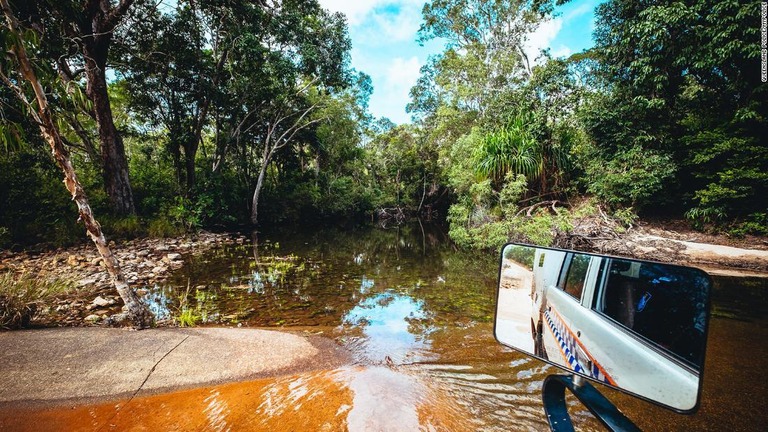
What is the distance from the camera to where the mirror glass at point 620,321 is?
764mm

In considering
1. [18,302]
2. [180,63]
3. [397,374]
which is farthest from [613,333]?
[180,63]

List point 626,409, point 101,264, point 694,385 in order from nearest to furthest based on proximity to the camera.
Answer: point 694,385, point 626,409, point 101,264

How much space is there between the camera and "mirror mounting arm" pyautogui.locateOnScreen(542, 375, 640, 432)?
756mm

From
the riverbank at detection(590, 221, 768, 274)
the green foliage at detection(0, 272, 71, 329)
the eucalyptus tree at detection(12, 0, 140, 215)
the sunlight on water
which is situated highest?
the eucalyptus tree at detection(12, 0, 140, 215)

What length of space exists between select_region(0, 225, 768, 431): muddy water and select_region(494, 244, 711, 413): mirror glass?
134 cm

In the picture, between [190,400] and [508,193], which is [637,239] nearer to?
[508,193]

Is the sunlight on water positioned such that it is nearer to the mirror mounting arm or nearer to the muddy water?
the muddy water

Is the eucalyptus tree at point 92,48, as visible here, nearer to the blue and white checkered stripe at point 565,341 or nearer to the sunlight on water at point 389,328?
the sunlight on water at point 389,328

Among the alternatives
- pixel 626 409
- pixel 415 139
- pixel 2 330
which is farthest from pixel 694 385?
pixel 415 139

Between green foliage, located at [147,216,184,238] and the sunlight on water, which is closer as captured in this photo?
the sunlight on water

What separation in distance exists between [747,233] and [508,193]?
6080 mm

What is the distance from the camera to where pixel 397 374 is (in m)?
2.76

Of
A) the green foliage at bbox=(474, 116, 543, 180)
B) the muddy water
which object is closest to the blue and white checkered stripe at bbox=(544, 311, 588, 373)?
the muddy water

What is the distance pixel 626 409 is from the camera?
85.9 inches
